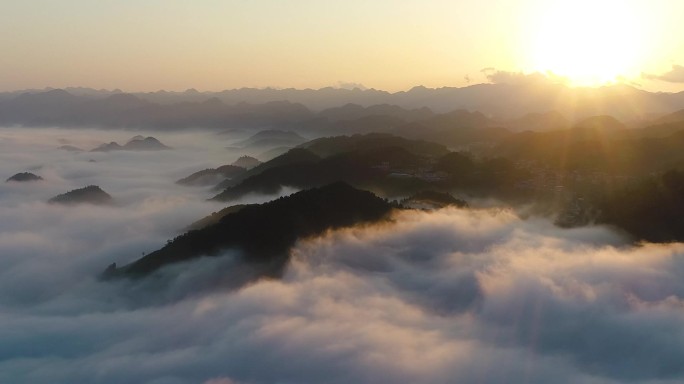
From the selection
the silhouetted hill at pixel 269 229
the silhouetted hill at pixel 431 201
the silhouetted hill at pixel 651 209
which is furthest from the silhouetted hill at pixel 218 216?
the silhouetted hill at pixel 651 209

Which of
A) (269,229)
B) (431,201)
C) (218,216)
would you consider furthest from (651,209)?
(218,216)

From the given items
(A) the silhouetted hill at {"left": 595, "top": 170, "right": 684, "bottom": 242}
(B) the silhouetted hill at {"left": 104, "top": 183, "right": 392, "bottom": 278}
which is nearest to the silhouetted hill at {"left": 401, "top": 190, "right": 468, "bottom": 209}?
(B) the silhouetted hill at {"left": 104, "top": 183, "right": 392, "bottom": 278}

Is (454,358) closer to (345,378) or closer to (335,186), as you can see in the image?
(345,378)

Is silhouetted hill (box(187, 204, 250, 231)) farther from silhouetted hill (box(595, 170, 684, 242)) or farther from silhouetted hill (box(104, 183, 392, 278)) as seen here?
silhouetted hill (box(595, 170, 684, 242))

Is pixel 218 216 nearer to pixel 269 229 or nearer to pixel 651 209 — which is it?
pixel 269 229

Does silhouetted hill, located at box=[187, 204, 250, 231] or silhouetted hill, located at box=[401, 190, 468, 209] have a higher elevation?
silhouetted hill, located at box=[401, 190, 468, 209]

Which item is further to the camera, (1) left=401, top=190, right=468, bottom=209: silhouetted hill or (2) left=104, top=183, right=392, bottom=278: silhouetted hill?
(1) left=401, top=190, right=468, bottom=209: silhouetted hill

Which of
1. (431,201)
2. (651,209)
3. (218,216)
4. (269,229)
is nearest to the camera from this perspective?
(269,229)

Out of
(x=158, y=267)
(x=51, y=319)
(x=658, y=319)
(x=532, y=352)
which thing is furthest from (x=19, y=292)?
(x=658, y=319)
